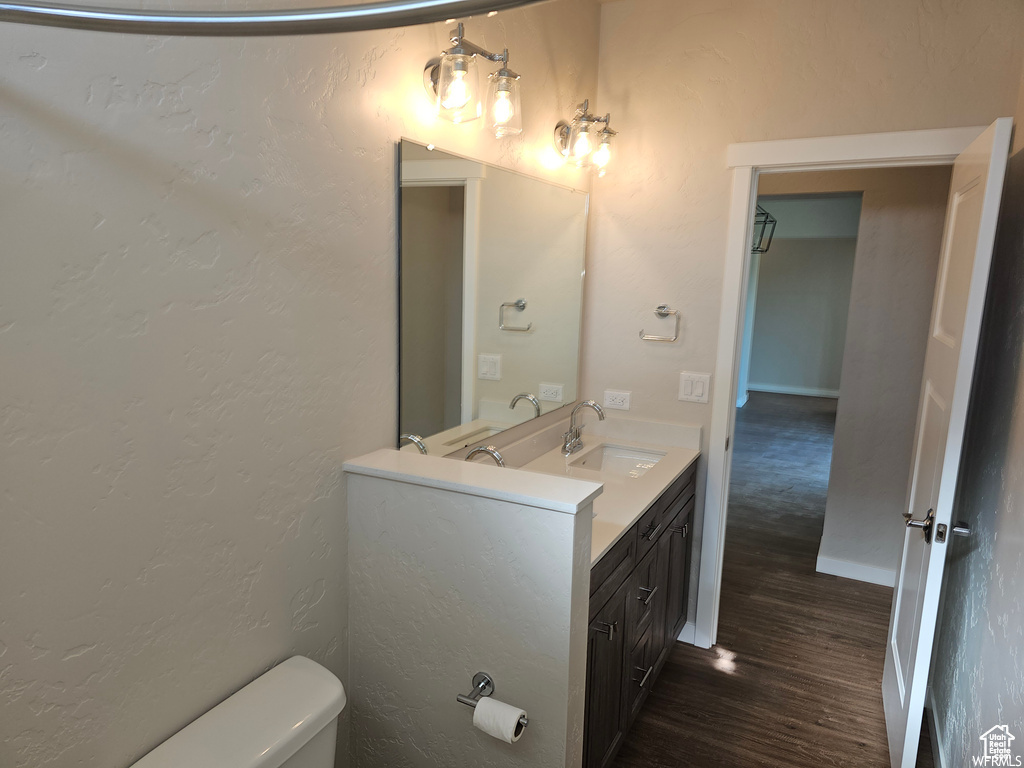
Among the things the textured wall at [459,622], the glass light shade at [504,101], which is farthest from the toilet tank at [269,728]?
the glass light shade at [504,101]

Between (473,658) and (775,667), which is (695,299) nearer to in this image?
(775,667)

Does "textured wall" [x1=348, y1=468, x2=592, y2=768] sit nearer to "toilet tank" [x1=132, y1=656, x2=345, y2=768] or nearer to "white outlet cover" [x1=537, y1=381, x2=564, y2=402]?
"toilet tank" [x1=132, y1=656, x2=345, y2=768]

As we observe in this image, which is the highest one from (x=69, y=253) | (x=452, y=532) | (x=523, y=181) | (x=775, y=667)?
(x=523, y=181)

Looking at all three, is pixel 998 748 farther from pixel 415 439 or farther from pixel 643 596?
pixel 415 439

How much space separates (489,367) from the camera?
227 cm

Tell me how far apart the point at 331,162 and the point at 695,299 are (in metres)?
1.65

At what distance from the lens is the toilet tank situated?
3.98ft

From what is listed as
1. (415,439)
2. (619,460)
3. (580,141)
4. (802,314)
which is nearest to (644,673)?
(619,460)

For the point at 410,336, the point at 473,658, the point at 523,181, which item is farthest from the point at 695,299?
the point at 473,658

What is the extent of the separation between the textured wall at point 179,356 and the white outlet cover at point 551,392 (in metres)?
0.99

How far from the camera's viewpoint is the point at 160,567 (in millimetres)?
1217

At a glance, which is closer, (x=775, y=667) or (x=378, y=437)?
(x=378, y=437)

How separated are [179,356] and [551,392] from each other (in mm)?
1681

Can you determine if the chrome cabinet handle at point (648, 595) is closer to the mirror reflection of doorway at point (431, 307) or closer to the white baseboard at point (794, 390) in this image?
the mirror reflection of doorway at point (431, 307)
